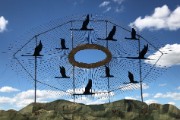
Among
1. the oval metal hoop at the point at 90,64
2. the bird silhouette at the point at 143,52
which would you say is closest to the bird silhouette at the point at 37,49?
the oval metal hoop at the point at 90,64

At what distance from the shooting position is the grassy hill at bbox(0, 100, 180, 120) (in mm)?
30984

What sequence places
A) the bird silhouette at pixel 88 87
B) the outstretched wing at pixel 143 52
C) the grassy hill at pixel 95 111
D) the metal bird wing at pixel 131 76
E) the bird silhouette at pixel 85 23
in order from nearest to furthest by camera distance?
the grassy hill at pixel 95 111 → the bird silhouette at pixel 88 87 → the bird silhouette at pixel 85 23 → the metal bird wing at pixel 131 76 → the outstretched wing at pixel 143 52

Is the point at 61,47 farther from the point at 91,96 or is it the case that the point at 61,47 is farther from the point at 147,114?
the point at 147,114

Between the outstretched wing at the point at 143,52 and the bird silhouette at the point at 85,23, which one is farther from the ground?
the bird silhouette at the point at 85,23

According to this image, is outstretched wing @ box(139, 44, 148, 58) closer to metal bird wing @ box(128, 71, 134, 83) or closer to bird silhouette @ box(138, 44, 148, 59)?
bird silhouette @ box(138, 44, 148, 59)

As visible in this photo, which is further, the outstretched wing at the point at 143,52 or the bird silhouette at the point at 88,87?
the outstretched wing at the point at 143,52

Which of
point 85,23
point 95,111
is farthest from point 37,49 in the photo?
point 95,111

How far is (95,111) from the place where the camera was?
3300 cm

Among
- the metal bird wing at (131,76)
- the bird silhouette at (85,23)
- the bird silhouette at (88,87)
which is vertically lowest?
the bird silhouette at (88,87)

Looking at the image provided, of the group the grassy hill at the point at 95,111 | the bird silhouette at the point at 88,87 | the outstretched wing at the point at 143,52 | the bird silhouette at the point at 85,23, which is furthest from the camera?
the outstretched wing at the point at 143,52

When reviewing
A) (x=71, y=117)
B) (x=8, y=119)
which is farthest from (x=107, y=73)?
(x=8, y=119)

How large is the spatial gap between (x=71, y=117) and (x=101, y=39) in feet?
23.4

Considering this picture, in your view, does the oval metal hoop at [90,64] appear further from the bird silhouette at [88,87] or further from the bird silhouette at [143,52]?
the bird silhouette at [143,52]

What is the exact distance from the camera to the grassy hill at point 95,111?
31.0m
